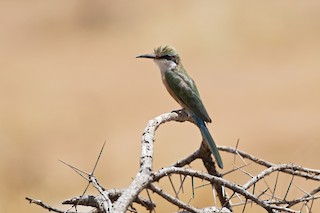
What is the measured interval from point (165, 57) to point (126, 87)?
614 centimetres

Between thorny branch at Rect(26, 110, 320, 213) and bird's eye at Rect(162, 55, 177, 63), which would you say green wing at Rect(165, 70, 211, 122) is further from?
thorny branch at Rect(26, 110, 320, 213)

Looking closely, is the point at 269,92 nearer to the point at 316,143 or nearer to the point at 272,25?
the point at 272,25

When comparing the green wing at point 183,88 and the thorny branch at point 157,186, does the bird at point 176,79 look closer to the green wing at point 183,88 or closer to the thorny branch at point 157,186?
the green wing at point 183,88

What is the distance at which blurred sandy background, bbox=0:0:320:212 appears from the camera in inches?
295

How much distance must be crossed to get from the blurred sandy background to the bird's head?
221 cm

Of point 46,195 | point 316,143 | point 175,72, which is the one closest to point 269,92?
point 316,143

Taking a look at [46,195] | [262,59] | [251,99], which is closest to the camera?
[46,195]

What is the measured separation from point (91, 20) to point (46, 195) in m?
5.40

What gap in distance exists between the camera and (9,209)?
634cm

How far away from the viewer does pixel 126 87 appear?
10.1 m

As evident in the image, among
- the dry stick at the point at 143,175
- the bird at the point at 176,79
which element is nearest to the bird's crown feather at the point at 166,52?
the bird at the point at 176,79

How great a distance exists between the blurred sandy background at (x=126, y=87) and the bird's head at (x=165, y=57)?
86.9 inches

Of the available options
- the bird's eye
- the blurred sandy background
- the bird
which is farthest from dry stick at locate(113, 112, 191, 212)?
the blurred sandy background

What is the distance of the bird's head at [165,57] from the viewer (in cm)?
389
